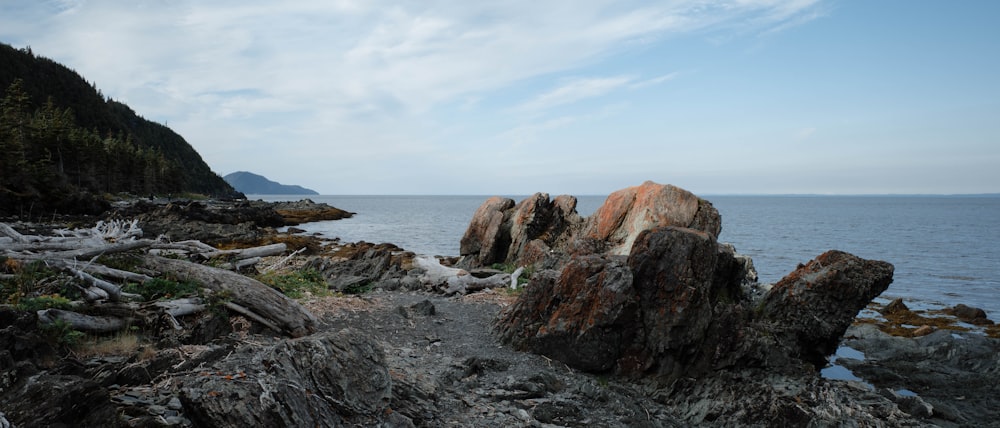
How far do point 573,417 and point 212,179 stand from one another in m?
189

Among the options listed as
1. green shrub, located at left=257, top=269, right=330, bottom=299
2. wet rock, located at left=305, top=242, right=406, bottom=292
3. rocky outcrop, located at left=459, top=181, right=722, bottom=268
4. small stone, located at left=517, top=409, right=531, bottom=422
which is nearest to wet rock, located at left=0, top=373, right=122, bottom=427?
small stone, located at left=517, top=409, right=531, bottom=422

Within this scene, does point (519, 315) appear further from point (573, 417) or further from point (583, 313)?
point (573, 417)

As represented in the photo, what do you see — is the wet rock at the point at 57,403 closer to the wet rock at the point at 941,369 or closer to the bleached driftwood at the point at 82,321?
the bleached driftwood at the point at 82,321

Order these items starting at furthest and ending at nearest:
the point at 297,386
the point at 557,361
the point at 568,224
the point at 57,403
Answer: the point at 568,224 < the point at 557,361 < the point at 297,386 < the point at 57,403

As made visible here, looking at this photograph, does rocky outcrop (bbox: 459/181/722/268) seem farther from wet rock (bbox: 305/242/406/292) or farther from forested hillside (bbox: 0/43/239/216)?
forested hillside (bbox: 0/43/239/216)

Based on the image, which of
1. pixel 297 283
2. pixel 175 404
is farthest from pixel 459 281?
pixel 175 404

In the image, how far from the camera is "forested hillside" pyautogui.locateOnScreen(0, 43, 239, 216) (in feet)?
147

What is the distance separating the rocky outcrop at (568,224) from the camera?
19.6 metres

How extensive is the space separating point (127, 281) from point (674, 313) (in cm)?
1070

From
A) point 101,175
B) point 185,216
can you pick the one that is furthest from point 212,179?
point 185,216

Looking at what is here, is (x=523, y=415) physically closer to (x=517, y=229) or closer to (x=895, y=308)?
(x=517, y=229)

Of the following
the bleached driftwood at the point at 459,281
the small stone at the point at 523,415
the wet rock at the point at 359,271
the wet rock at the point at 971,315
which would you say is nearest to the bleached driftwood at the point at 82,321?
the small stone at the point at 523,415

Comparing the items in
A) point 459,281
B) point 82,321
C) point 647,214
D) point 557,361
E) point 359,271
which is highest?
point 647,214

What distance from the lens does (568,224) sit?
86.1ft
